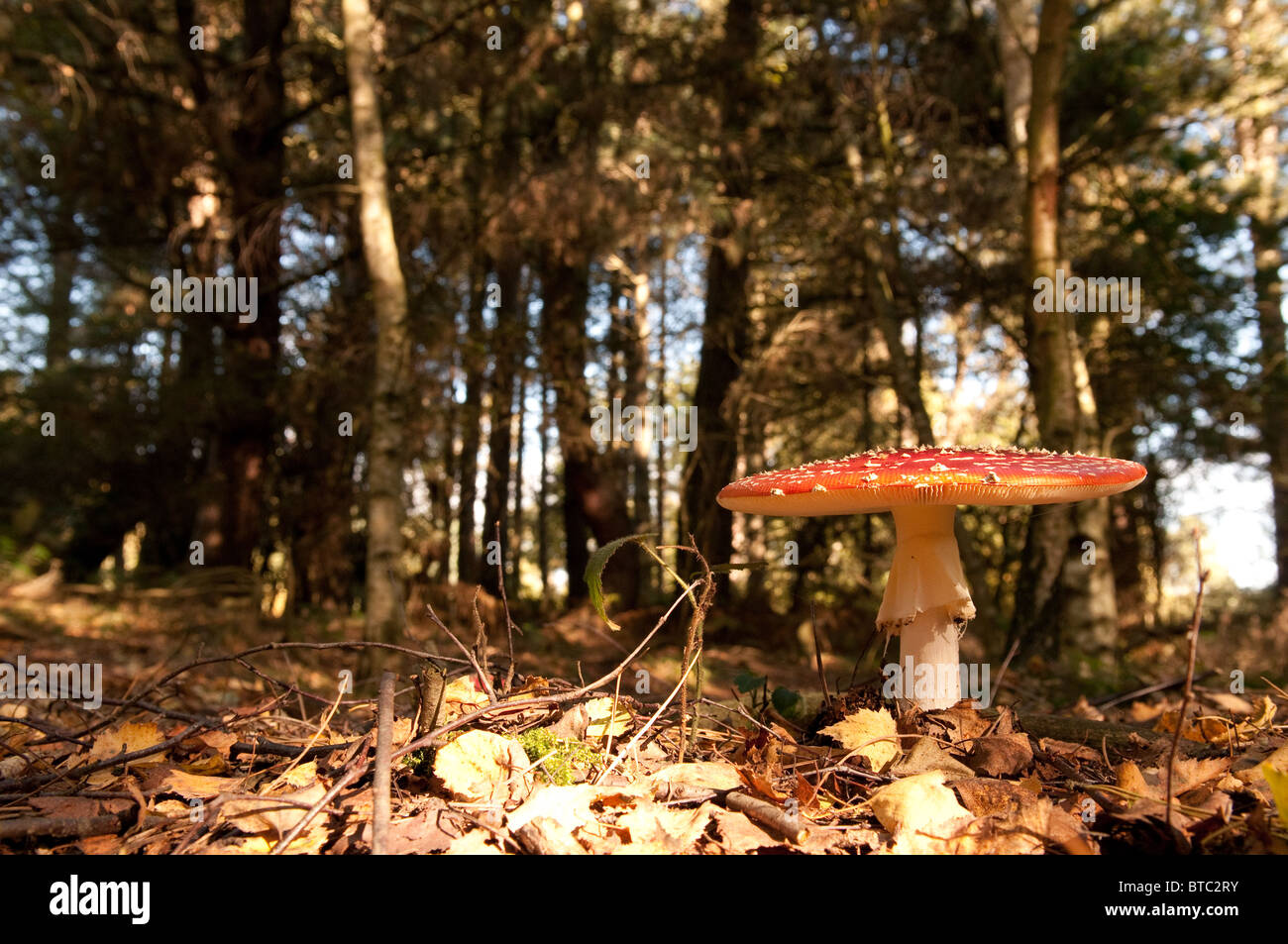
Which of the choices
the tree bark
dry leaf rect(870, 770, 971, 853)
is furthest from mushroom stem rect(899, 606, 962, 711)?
the tree bark

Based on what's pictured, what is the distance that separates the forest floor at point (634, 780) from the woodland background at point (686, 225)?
16.0 feet

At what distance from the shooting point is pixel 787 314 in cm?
916

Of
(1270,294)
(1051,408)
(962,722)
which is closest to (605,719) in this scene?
(962,722)

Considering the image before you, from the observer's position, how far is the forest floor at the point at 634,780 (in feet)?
4.60

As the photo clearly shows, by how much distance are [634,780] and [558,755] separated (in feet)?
0.60

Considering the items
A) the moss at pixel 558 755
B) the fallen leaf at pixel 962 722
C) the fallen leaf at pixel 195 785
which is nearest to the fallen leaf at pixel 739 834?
the moss at pixel 558 755

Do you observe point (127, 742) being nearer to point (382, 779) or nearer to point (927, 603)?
point (382, 779)

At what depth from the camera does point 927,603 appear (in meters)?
2.27

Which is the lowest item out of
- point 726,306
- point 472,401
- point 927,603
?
point 927,603

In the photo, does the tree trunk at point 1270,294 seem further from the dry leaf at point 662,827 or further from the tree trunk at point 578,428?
the dry leaf at point 662,827
